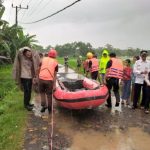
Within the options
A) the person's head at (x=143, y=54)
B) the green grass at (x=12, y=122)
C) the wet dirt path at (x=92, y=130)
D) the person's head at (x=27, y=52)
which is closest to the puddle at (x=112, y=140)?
the wet dirt path at (x=92, y=130)

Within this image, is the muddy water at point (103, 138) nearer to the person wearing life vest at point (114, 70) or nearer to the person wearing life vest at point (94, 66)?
the person wearing life vest at point (114, 70)

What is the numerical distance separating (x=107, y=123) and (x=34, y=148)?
269 cm

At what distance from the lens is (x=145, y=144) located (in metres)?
7.39

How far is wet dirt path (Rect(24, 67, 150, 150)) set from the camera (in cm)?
731

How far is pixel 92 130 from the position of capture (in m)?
8.38

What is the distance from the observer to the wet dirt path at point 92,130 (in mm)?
7309

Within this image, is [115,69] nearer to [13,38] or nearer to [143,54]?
[143,54]

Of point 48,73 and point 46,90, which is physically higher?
point 48,73

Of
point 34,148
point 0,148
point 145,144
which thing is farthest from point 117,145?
point 0,148

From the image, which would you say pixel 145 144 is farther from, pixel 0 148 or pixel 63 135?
pixel 0 148

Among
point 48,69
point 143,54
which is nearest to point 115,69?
point 143,54

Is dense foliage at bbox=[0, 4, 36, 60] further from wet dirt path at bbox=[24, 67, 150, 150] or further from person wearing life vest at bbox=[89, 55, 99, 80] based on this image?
wet dirt path at bbox=[24, 67, 150, 150]

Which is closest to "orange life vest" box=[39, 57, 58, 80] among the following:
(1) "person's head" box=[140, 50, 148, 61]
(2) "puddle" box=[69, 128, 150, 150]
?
(2) "puddle" box=[69, 128, 150, 150]

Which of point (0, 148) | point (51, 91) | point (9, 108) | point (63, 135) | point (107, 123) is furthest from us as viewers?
point (9, 108)
